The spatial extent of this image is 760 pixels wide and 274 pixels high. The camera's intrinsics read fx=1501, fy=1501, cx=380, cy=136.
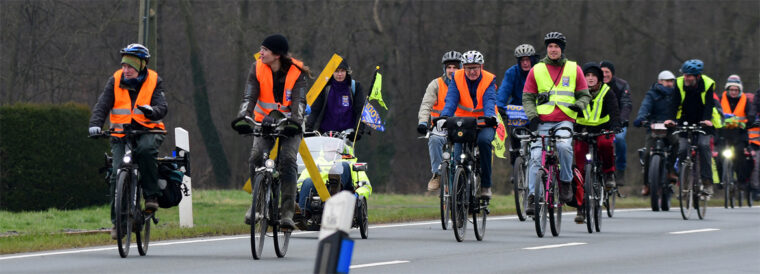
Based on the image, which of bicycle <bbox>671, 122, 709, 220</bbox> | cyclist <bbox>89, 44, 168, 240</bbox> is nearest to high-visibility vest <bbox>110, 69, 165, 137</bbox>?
cyclist <bbox>89, 44, 168, 240</bbox>

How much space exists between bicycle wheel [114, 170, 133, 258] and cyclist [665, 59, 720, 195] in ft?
31.8

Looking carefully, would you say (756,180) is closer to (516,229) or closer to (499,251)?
(516,229)

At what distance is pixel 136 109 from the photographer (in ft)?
43.4

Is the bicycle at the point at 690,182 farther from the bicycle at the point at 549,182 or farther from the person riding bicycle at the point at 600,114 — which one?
the bicycle at the point at 549,182

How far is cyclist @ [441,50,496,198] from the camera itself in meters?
15.9

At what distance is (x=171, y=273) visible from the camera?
38.4ft

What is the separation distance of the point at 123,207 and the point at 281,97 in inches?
65.9

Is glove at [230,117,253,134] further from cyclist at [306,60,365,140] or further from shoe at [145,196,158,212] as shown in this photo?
cyclist at [306,60,365,140]

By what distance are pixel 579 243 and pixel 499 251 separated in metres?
1.46

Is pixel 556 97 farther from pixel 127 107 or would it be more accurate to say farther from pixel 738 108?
pixel 738 108

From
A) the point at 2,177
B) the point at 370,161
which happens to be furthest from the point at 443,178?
the point at 370,161

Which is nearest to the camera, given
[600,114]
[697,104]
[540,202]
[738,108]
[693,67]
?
[540,202]

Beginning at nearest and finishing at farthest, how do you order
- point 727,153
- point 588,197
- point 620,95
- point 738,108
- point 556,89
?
point 556,89
point 588,197
point 620,95
point 727,153
point 738,108

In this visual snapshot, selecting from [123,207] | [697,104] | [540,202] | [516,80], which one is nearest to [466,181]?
[540,202]
